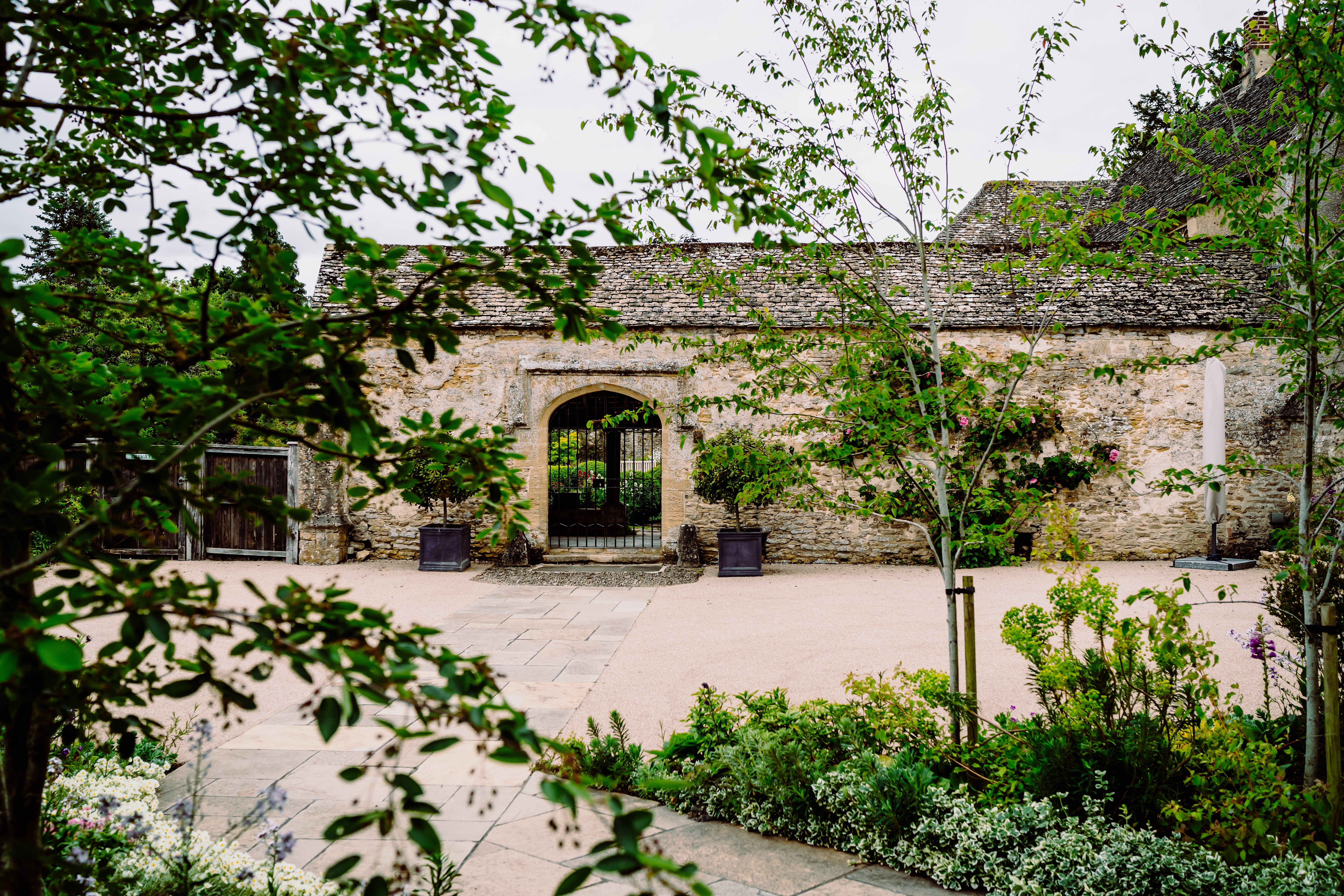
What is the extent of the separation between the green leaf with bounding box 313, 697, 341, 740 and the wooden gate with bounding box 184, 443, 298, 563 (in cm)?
1239

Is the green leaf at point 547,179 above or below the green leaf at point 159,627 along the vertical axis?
above

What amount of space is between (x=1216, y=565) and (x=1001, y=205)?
793 cm

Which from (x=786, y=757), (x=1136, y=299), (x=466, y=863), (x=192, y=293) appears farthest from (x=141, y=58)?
(x=1136, y=299)

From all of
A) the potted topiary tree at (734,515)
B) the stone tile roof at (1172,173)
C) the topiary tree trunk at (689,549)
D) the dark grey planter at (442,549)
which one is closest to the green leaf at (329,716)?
the potted topiary tree at (734,515)

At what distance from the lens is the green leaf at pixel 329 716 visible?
1.00 metres

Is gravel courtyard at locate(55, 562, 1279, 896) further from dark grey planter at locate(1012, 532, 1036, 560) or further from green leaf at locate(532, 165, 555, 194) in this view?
green leaf at locate(532, 165, 555, 194)

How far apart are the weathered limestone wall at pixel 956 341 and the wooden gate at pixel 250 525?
3.02 ft

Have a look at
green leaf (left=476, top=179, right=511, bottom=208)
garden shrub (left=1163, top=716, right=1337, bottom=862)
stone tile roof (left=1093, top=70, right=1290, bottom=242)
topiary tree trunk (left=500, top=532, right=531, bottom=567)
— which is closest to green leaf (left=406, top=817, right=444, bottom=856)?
green leaf (left=476, top=179, right=511, bottom=208)

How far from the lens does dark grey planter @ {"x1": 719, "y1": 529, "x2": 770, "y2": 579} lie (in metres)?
11.3

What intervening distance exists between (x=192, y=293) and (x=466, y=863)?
8.36ft

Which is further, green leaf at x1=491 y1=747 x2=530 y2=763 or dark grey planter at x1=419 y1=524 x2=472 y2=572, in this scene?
dark grey planter at x1=419 y1=524 x2=472 y2=572

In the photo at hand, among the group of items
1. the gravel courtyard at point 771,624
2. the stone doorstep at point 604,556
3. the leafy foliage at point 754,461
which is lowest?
the gravel courtyard at point 771,624

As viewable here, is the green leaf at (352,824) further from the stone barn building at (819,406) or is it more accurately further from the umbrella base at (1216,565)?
the umbrella base at (1216,565)

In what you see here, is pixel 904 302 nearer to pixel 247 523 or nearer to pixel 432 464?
pixel 247 523
